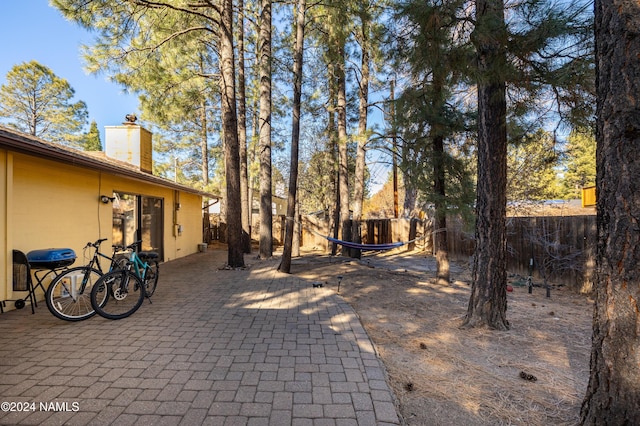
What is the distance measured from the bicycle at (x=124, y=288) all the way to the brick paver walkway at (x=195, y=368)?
5.9 inches

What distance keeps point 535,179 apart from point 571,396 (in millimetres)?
7407

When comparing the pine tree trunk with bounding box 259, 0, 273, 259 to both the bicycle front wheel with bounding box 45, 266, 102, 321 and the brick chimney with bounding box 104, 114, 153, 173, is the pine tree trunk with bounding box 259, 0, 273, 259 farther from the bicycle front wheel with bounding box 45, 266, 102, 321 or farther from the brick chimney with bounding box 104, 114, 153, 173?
the bicycle front wheel with bounding box 45, 266, 102, 321

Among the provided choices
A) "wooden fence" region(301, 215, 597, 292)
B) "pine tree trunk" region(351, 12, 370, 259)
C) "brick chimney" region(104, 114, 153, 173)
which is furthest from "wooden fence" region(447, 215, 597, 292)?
"brick chimney" region(104, 114, 153, 173)

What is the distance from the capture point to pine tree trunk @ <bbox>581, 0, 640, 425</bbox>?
146 centimetres

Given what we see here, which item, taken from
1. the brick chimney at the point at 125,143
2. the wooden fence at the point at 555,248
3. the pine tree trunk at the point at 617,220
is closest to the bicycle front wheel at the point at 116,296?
the pine tree trunk at the point at 617,220

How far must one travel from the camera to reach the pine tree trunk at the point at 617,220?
1.46m

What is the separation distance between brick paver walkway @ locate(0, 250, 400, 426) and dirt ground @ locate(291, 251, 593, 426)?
0.90ft

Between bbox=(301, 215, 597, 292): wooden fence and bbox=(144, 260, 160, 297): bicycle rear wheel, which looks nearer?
bbox=(144, 260, 160, 297): bicycle rear wheel

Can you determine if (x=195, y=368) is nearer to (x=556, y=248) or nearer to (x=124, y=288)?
(x=124, y=288)

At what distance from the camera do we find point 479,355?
2809 mm

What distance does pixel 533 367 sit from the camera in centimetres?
258

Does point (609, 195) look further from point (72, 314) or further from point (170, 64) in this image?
point (170, 64)

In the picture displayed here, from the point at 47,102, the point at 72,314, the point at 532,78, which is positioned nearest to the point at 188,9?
the point at 72,314

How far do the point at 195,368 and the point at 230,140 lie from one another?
5452 millimetres
